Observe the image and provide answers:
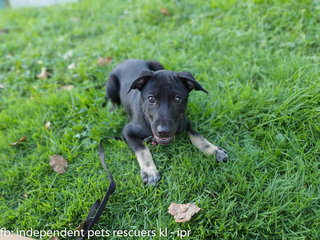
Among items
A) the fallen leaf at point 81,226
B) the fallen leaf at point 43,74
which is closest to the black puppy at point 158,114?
the fallen leaf at point 81,226

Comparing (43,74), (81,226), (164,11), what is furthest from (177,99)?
(164,11)

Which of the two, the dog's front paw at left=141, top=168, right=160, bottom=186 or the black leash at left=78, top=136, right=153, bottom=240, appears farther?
the dog's front paw at left=141, top=168, right=160, bottom=186

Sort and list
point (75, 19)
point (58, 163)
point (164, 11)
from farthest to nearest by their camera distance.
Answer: point (75, 19) → point (164, 11) → point (58, 163)

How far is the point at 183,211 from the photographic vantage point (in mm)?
2506

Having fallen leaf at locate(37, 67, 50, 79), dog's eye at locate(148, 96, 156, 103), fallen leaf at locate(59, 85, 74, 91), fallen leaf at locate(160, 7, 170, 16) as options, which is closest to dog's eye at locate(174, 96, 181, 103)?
dog's eye at locate(148, 96, 156, 103)

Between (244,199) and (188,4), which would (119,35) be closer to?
(188,4)

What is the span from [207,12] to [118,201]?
4.56 m

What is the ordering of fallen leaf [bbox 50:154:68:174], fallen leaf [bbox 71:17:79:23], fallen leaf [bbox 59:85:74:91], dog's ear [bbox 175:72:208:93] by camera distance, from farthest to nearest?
fallen leaf [bbox 71:17:79:23] < fallen leaf [bbox 59:85:74:91] < fallen leaf [bbox 50:154:68:174] < dog's ear [bbox 175:72:208:93]

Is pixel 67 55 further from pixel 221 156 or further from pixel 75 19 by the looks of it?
pixel 221 156

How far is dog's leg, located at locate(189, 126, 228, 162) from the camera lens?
9.78ft

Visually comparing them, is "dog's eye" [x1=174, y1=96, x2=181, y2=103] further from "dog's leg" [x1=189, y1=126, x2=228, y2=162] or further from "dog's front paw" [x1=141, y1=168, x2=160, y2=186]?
Result: "dog's front paw" [x1=141, y1=168, x2=160, y2=186]

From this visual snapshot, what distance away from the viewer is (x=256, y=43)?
15.0ft

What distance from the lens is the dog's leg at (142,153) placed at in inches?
112

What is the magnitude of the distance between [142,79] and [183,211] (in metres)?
1.51
